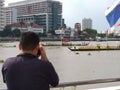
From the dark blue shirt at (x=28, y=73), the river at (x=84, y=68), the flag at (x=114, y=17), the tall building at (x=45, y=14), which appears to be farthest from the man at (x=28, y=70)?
the tall building at (x=45, y=14)

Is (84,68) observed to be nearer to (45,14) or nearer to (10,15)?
(45,14)

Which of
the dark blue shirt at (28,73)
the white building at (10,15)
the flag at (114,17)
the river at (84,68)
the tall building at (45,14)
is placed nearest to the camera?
the dark blue shirt at (28,73)

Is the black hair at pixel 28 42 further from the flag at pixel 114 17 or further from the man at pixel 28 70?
the flag at pixel 114 17

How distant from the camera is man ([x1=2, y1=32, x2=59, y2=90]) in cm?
343

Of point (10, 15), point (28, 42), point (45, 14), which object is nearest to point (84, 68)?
point (28, 42)

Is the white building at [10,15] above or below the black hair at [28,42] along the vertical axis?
above

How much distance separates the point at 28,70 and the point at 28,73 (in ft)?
0.09

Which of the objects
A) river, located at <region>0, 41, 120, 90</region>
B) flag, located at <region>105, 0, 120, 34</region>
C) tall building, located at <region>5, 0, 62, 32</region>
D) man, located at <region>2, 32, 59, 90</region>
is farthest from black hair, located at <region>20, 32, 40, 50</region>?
tall building, located at <region>5, 0, 62, 32</region>

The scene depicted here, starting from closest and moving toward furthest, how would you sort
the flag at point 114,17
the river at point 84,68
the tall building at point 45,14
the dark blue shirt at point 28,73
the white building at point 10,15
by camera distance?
the dark blue shirt at point 28,73 → the flag at point 114,17 → the river at point 84,68 → the tall building at point 45,14 → the white building at point 10,15

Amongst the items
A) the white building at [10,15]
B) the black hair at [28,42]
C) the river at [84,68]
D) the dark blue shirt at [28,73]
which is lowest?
the river at [84,68]

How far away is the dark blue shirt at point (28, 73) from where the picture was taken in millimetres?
3430

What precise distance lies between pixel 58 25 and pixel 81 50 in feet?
358

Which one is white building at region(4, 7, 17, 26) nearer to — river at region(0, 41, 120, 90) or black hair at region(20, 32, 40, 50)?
river at region(0, 41, 120, 90)

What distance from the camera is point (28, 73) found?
343 cm
